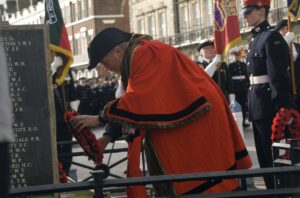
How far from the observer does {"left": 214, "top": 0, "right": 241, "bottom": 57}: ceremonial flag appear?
31.5 feet

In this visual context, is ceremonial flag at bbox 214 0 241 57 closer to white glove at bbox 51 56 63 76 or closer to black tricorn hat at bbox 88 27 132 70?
white glove at bbox 51 56 63 76

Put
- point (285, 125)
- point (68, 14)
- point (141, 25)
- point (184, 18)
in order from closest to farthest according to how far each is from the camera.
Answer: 1. point (285, 125)
2. point (184, 18)
3. point (141, 25)
4. point (68, 14)

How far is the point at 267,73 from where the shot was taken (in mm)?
6070

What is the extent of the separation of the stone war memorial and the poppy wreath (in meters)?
1.67

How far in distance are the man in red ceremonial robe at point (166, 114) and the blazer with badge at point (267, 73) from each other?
62.3 inches

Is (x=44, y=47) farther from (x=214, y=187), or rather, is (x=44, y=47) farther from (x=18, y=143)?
(x=214, y=187)

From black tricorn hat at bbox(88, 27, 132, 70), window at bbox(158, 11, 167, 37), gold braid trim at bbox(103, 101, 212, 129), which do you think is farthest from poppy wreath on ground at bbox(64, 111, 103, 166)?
window at bbox(158, 11, 167, 37)

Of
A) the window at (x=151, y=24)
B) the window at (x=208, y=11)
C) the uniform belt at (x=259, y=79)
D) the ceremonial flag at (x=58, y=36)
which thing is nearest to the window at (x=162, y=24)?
the window at (x=151, y=24)

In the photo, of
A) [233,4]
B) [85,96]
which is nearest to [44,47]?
[233,4]

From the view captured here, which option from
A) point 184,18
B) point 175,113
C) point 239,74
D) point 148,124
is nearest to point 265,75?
point 175,113

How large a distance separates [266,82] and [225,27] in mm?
3807

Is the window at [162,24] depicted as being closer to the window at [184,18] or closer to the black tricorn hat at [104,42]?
the window at [184,18]

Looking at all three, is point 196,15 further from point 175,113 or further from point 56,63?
point 175,113

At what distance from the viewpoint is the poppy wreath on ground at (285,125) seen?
5.57 meters
